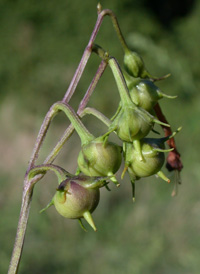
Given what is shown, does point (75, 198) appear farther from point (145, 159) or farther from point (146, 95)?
point (146, 95)

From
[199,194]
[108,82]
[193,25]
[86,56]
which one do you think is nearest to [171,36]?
[193,25]

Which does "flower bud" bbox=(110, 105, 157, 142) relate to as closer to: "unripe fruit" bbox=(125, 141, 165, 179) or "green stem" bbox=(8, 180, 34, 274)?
"unripe fruit" bbox=(125, 141, 165, 179)

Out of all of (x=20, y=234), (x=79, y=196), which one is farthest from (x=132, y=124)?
(x=20, y=234)

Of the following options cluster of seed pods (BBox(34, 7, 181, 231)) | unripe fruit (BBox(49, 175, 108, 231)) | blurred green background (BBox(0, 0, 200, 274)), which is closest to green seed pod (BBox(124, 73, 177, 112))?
cluster of seed pods (BBox(34, 7, 181, 231))

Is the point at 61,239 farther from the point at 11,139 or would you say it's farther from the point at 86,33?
the point at 86,33

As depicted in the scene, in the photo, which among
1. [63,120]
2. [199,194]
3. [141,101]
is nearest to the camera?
[141,101]

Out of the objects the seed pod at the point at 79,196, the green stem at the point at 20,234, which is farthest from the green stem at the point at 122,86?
the green stem at the point at 20,234
